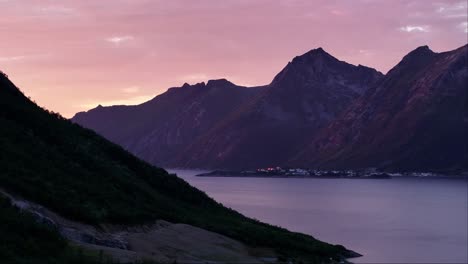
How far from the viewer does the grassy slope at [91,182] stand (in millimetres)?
37625

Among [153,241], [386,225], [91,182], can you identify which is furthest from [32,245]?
[386,225]

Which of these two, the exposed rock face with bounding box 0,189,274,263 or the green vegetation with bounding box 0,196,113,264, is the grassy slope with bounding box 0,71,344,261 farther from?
the green vegetation with bounding box 0,196,113,264

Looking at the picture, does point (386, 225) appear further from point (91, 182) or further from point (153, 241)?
point (153, 241)

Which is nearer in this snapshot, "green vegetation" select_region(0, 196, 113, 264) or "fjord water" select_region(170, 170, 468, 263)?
"green vegetation" select_region(0, 196, 113, 264)

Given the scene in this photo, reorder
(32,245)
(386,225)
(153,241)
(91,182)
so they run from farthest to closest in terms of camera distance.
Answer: (386,225) → (91,182) → (153,241) → (32,245)

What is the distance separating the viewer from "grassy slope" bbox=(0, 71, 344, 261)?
37625 millimetres

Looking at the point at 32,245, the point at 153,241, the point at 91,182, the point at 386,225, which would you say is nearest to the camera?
the point at 32,245

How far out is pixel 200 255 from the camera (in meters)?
37.4

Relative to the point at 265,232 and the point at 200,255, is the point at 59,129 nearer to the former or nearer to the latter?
the point at 265,232

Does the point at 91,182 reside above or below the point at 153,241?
above

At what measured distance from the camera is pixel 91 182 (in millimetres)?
48031

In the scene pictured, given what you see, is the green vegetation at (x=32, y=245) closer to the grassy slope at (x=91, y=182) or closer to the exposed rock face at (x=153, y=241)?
the exposed rock face at (x=153, y=241)

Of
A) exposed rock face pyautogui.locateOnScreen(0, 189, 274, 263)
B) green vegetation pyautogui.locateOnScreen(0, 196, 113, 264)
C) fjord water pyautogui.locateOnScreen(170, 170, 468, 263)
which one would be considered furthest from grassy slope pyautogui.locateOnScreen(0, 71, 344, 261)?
fjord water pyautogui.locateOnScreen(170, 170, 468, 263)

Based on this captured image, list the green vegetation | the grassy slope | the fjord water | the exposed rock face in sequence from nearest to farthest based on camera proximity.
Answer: the green vegetation → the exposed rock face → the grassy slope → the fjord water
